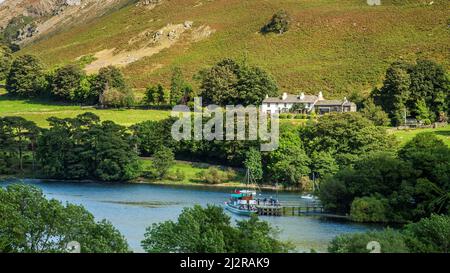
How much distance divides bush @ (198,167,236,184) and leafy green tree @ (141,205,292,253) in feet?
164

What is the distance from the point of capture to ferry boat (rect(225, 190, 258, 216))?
65.9 metres

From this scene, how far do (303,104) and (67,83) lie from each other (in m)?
37.0

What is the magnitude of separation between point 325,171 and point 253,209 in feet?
56.7

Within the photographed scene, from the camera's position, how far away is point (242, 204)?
67500 millimetres

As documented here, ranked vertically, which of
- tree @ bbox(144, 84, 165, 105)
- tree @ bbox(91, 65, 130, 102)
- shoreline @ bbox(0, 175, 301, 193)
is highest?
tree @ bbox(91, 65, 130, 102)

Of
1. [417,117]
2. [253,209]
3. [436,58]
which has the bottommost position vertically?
[253,209]

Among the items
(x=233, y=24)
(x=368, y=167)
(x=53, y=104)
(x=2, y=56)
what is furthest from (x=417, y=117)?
(x=2, y=56)

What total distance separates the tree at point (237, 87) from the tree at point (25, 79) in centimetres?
2877

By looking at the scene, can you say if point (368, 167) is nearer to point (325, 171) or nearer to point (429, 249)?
point (325, 171)

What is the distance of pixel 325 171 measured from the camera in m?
82.0

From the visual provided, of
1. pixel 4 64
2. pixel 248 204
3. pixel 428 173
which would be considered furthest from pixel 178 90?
pixel 428 173

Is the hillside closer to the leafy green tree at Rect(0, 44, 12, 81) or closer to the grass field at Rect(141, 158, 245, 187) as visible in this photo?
the leafy green tree at Rect(0, 44, 12, 81)

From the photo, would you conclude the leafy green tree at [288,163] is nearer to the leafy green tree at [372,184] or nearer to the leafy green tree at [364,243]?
the leafy green tree at [372,184]

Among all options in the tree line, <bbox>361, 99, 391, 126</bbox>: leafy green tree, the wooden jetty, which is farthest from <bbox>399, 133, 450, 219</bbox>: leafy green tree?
<bbox>361, 99, 391, 126</bbox>: leafy green tree
